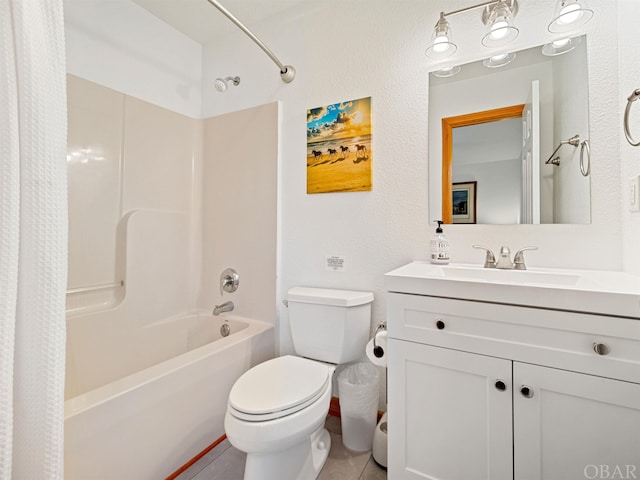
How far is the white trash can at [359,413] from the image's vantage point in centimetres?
143

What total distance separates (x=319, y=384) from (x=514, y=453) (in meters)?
0.67

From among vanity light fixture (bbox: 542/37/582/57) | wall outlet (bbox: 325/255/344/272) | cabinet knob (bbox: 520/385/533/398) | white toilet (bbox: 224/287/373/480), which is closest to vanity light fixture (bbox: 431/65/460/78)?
vanity light fixture (bbox: 542/37/582/57)

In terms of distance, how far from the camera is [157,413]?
120cm

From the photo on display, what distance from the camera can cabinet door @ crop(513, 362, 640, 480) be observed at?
0.79 m

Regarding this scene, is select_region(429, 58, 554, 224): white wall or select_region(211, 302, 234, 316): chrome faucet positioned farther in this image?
select_region(211, 302, 234, 316): chrome faucet

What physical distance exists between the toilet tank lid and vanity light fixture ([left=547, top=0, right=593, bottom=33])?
142 centimetres

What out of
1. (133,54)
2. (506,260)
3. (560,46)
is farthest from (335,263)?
(133,54)

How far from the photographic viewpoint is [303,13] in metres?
1.80

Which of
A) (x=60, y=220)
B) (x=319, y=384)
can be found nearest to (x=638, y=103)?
(x=319, y=384)

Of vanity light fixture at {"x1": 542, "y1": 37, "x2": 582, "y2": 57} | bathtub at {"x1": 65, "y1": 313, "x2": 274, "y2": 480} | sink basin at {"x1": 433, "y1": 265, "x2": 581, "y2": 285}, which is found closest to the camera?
bathtub at {"x1": 65, "y1": 313, "x2": 274, "y2": 480}

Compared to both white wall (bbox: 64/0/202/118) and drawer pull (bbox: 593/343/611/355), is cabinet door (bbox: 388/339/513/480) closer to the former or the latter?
drawer pull (bbox: 593/343/611/355)

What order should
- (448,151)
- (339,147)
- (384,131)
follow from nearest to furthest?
(448,151) → (384,131) → (339,147)

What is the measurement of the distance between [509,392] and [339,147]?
137 centimetres

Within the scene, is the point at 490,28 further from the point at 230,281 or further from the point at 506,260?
the point at 230,281
